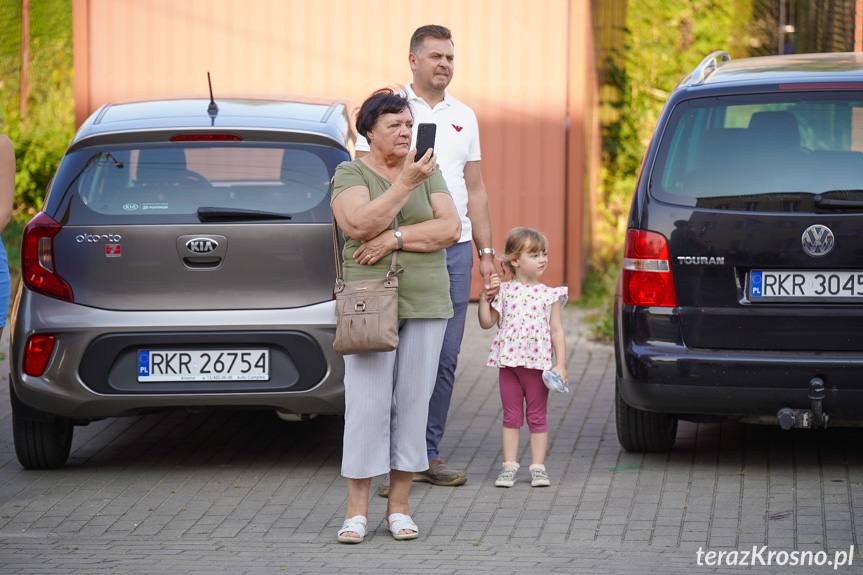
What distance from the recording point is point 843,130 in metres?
5.39

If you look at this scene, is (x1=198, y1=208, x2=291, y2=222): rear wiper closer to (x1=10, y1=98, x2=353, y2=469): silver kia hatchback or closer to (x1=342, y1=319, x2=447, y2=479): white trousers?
(x1=10, y1=98, x2=353, y2=469): silver kia hatchback

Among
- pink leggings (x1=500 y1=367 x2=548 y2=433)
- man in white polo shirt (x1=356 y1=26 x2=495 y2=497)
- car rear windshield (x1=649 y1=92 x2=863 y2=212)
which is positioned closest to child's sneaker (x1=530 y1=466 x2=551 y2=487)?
pink leggings (x1=500 y1=367 x2=548 y2=433)

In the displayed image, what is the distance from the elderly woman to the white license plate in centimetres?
142

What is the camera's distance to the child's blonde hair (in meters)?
5.54

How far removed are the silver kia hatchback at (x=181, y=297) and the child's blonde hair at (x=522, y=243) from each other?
0.81 m

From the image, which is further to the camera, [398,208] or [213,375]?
[213,375]

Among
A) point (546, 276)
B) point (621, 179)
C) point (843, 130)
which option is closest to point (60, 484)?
point (843, 130)

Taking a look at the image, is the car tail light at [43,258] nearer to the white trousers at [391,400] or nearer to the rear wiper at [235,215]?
the rear wiper at [235,215]

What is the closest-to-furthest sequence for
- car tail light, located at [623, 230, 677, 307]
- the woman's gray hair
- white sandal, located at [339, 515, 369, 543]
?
1. the woman's gray hair
2. white sandal, located at [339, 515, 369, 543]
3. car tail light, located at [623, 230, 677, 307]

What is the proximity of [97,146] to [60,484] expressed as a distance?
1.58m

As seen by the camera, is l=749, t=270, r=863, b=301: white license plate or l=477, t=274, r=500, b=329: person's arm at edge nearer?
l=749, t=270, r=863, b=301: white license plate

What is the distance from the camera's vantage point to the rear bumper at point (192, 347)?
214 inches

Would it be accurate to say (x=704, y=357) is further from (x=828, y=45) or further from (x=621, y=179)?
(x=828, y=45)

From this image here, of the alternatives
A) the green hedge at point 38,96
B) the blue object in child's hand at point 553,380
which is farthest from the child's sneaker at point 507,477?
the green hedge at point 38,96
